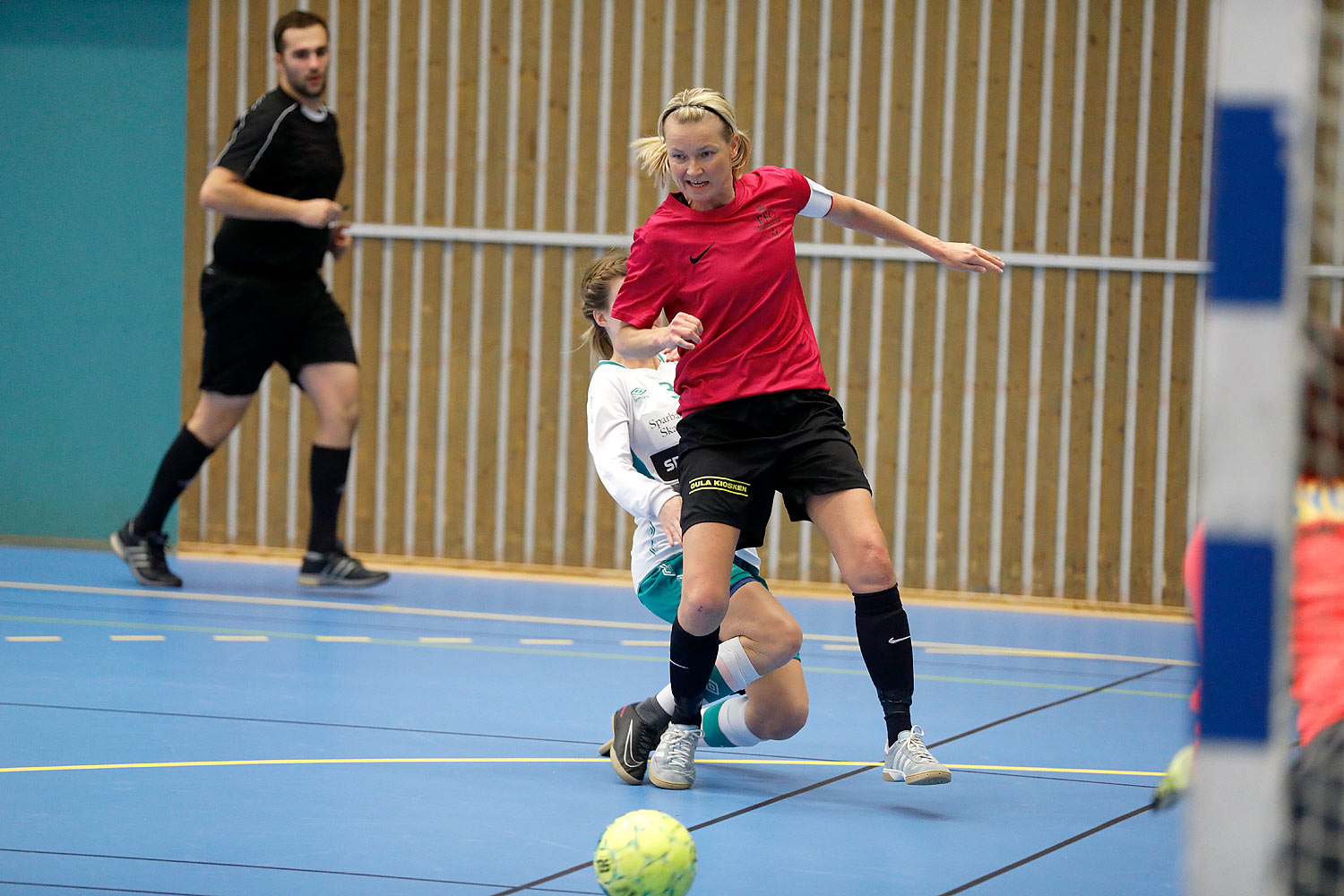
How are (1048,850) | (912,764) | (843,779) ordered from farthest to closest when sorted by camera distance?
(843,779), (912,764), (1048,850)

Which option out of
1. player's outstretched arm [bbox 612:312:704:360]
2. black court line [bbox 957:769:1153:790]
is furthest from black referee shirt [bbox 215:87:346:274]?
black court line [bbox 957:769:1153:790]

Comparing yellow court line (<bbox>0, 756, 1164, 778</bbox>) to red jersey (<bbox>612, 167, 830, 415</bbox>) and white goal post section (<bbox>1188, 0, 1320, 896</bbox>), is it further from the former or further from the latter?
white goal post section (<bbox>1188, 0, 1320, 896</bbox>)

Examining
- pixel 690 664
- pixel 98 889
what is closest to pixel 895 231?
pixel 690 664

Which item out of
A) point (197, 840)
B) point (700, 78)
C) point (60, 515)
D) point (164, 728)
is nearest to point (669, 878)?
point (197, 840)

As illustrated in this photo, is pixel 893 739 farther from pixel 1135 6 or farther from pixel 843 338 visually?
pixel 1135 6

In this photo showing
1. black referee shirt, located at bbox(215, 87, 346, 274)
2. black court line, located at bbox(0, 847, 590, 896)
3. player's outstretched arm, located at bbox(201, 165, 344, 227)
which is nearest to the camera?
black court line, located at bbox(0, 847, 590, 896)

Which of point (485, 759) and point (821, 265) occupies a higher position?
point (821, 265)

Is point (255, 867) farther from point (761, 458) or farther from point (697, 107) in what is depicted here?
point (697, 107)

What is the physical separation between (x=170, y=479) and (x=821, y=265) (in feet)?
10.3

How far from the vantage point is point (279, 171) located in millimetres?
6176

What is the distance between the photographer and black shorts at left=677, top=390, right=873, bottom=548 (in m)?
3.41

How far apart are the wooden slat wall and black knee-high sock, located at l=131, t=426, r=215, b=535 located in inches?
58.8

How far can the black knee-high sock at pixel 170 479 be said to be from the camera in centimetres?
629

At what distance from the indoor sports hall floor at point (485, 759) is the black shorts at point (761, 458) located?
63cm
